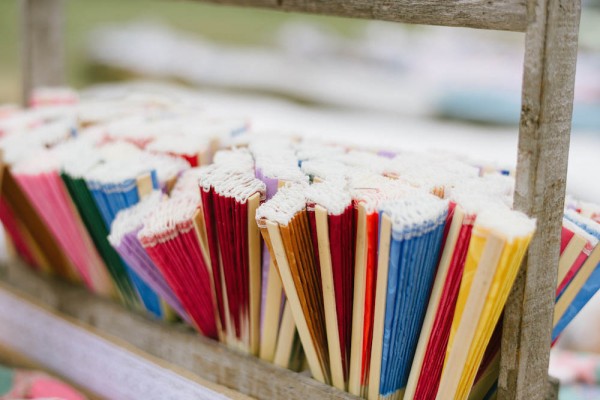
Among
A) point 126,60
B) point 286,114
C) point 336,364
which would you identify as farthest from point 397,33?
point 336,364

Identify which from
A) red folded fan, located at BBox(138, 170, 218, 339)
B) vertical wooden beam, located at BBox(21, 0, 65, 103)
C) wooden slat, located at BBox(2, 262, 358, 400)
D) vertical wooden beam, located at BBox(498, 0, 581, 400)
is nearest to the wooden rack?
vertical wooden beam, located at BBox(498, 0, 581, 400)

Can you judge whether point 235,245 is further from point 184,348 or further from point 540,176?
point 540,176

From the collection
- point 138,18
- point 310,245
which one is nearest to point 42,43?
point 310,245

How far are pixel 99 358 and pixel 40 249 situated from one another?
292 mm

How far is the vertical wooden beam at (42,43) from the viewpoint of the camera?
4.92ft

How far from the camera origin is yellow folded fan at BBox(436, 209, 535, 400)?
630mm

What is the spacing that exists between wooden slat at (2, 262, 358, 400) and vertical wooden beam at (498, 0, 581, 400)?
0.72 ft

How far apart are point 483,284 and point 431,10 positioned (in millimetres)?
325

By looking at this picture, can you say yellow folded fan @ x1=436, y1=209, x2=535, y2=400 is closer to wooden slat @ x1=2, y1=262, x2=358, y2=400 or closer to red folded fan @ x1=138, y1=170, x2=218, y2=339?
wooden slat @ x1=2, y1=262, x2=358, y2=400

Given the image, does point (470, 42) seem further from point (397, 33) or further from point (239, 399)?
point (239, 399)

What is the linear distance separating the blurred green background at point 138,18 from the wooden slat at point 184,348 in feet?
11.4

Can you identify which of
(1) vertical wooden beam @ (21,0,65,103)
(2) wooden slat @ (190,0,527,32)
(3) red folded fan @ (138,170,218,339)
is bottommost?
(3) red folded fan @ (138,170,218,339)

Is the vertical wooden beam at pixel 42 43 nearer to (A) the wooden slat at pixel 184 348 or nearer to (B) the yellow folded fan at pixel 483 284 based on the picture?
(A) the wooden slat at pixel 184 348

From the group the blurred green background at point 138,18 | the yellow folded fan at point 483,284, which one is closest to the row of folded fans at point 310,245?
the yellow folded fan at point 483,284
